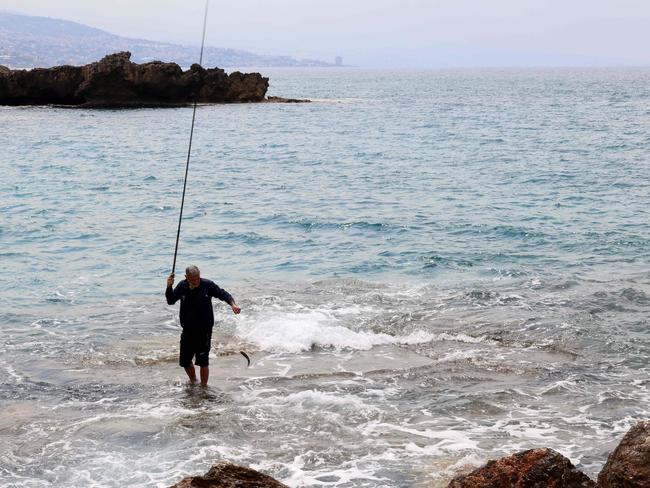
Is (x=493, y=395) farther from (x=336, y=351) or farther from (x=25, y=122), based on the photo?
(x=25, y=122)

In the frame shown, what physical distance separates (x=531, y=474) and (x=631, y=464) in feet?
2.45

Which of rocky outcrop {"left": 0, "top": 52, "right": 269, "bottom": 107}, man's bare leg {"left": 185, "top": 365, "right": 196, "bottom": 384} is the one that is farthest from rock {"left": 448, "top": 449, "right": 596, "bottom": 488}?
rocky outcrop {"left": 0, "top": 52, "right": 269, "bottom": 107}

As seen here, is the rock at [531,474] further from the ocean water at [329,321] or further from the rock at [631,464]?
the ocean water at [329,321]

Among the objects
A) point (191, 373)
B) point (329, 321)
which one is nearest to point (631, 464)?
point (191, 373)

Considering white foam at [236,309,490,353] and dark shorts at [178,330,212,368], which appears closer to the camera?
dark shorts at [178,330,212,368]

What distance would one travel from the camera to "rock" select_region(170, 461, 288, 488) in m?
6.53

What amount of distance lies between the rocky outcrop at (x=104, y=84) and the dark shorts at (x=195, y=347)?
174 ft

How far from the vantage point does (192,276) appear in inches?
411

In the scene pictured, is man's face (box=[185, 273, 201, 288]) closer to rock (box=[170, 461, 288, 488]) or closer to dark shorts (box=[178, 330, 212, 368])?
dark shorts (box=[178, 330, 212, 368])

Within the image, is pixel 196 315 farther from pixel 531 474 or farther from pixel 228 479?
pixel 531 474

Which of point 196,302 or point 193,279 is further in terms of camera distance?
point 196,302

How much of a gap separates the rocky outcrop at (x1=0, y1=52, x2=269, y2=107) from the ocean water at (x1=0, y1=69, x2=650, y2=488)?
31.3 m

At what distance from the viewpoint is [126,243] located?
20.1 m

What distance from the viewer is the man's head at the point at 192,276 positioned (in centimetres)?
1041
